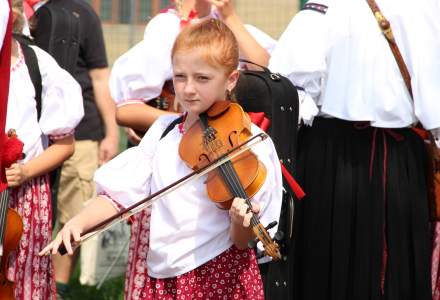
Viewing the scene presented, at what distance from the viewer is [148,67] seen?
17.6 feet

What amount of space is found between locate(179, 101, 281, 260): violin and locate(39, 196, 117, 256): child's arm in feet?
1.10

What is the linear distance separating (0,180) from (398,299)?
2006mm

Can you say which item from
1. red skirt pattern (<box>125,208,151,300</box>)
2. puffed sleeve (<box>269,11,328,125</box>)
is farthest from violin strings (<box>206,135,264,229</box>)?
puffed sleeve (<box>269,11,328,125</box>)

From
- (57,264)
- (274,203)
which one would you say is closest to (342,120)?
(274,203)

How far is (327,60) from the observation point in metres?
5.37

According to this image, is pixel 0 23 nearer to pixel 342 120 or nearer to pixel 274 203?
pixel 274 203

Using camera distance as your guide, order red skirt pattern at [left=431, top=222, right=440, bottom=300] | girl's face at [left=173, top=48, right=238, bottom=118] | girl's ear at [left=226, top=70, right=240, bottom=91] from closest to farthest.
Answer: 1. girl's face at [left=173, top=48, right=238, bottom=118]
2. girl's ear at [left=226, top=70, right=240, bottom=91]
3. red skirt pattern at [left=431, top=222, right=440, bottom=300]

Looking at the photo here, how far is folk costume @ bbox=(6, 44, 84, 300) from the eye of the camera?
514cm

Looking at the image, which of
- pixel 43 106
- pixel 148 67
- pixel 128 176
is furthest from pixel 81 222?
pixel 148 67

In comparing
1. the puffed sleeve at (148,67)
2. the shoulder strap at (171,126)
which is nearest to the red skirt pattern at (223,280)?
the shoulder strap at (171,126)

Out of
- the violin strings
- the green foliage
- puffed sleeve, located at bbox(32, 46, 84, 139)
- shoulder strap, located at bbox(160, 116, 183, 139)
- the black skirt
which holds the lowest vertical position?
the green foliage

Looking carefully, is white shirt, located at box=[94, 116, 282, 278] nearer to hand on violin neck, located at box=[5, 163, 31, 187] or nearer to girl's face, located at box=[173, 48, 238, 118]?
girl's face, located at box=[173, 48, 238, 118]

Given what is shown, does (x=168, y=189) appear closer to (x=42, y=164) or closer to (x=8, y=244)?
(x=8, y=244)

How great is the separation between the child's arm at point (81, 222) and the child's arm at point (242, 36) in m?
1.46
